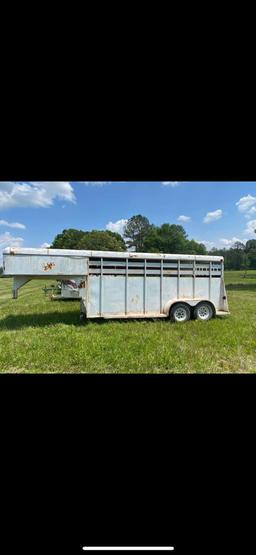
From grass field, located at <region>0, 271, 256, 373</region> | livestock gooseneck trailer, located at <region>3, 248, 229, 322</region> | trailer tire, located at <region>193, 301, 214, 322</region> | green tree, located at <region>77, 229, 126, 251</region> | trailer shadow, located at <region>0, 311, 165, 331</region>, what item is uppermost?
green tree, located at <region>77, 229, 126, 251</region>

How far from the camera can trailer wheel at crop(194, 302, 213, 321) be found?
5727 millimetres

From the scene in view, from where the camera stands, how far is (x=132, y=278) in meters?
5.31

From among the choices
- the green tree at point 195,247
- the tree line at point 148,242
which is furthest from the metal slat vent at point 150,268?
the green tree at point 195,247

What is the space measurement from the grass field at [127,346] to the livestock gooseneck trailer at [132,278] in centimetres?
36

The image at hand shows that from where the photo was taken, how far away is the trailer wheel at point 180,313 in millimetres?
5539

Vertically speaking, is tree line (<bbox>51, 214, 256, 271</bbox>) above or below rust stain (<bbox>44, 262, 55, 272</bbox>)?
above

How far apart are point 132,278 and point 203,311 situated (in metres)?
2.09

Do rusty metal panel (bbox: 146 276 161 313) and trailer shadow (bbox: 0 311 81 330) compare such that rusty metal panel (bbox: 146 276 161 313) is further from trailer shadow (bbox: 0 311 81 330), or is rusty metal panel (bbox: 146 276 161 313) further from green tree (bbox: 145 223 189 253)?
green tree (bbox: 145 223 189 253)

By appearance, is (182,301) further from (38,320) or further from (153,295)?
(38,320)

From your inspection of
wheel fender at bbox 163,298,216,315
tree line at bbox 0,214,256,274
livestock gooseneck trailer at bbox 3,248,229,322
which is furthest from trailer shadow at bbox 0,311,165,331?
tree line at bbox 0,214,256,274

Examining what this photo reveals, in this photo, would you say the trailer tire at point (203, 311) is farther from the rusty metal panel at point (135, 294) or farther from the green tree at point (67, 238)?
the green tree at point (67, 238)
